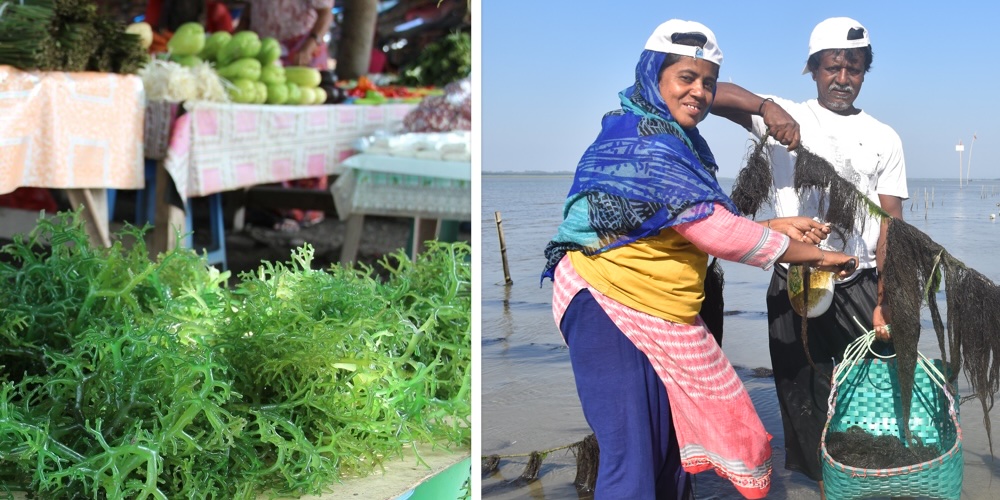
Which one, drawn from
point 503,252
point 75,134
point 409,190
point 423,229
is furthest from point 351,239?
point 503,252

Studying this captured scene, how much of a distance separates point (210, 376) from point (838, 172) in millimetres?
996

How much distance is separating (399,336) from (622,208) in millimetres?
419

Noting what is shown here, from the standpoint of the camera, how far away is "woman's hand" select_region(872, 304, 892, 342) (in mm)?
1420

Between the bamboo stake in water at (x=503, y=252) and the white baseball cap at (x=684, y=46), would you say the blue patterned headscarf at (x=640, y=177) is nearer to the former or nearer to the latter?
the white baseball cap at (x=684, y=46)

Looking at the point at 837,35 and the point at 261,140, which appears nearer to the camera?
the point at 837,35

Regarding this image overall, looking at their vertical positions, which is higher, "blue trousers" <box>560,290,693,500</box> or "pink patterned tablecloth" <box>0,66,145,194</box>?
"pink patterned tablecloth" <box>0,66,145,194</box>

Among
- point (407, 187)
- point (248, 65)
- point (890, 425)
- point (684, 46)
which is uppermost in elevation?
point (248, 65)

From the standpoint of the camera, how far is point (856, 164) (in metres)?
1.43

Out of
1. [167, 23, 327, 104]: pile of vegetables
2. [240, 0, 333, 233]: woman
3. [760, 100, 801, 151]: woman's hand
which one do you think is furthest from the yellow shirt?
[240, 0, 333, 233]: woman

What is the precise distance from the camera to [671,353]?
146 centimetres

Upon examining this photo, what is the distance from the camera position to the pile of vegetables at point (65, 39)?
2.80 meters

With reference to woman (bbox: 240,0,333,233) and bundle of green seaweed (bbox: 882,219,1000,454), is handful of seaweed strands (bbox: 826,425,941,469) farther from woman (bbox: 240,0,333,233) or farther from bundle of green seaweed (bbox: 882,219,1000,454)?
woman (bbox: 240,0,333,233)

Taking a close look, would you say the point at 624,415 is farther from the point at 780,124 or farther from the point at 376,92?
the point at 376,92

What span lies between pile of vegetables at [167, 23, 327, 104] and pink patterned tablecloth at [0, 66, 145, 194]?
733 millimetres
